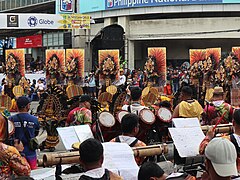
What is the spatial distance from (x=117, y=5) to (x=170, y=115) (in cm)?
2855

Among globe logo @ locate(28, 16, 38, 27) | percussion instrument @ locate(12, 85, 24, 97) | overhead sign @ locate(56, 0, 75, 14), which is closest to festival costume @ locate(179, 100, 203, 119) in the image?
percussion instrument @ locate(12, 85, 24, 97)

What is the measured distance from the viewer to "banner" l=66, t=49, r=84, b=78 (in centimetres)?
1639

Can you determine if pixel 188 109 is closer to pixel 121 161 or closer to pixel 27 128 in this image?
pixel 27 128

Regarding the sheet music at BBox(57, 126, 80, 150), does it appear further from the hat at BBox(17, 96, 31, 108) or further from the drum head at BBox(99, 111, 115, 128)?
the drum head at BBox(99, 111, 115, 128)

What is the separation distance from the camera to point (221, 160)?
3.39 m

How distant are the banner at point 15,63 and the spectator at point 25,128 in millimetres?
9519

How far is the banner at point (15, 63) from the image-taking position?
52.6ft

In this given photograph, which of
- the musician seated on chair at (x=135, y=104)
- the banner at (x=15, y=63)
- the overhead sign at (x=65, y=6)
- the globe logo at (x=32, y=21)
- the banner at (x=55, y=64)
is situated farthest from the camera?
the overhead sign at (x=65, y=6)

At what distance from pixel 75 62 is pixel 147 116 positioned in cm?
832

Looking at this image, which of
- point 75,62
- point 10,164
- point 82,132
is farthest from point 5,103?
point 10,164

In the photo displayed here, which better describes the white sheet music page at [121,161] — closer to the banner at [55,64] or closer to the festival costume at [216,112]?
the festival costume at [216,112]

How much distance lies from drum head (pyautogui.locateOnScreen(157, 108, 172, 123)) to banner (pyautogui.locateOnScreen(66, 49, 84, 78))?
755 centimetres

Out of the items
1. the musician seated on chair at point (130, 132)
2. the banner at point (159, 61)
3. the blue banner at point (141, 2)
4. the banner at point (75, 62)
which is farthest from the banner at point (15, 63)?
the blue banner at point (141, 2)

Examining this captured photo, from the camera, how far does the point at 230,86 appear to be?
1531cm
